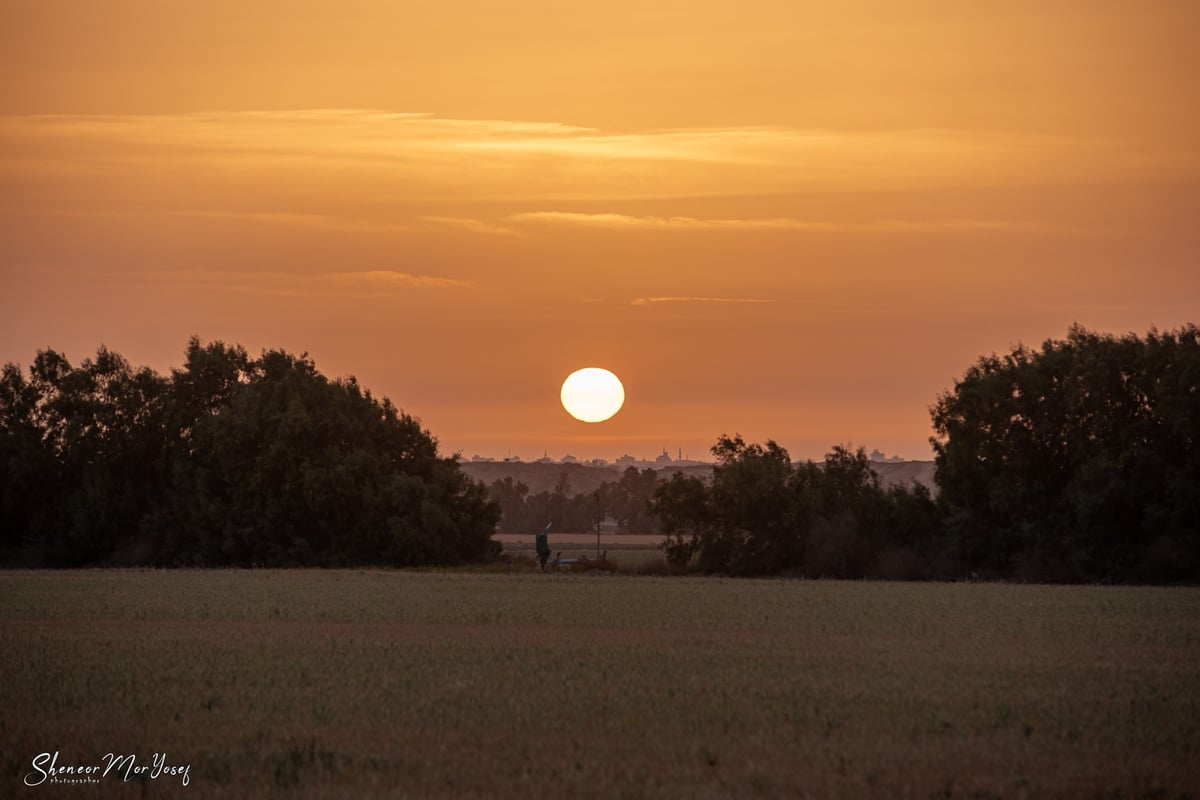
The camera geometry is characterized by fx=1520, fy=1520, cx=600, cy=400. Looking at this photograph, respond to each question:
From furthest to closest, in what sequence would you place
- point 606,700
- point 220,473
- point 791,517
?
point 220,473 → point 791,517 → point 606,700

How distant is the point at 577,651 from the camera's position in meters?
29.9

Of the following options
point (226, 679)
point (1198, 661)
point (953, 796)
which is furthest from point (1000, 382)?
point (953, 796)

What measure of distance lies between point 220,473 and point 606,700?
5966 cm

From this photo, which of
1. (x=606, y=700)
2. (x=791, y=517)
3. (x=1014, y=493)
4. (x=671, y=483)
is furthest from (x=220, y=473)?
(x=606, y=700)

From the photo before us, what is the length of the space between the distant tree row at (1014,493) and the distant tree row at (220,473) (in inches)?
551

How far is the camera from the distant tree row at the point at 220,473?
76.4 metres

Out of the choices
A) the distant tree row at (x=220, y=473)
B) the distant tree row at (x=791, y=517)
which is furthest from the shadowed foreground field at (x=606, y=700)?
the distant tree row at (x=220, y=473)

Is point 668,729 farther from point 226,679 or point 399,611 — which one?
point 399,611

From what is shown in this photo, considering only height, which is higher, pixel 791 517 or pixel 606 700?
pixel 791 517

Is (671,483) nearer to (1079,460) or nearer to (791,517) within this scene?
(791,517)

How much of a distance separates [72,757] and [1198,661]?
2033 centimetres

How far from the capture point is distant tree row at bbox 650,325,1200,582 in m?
62.0

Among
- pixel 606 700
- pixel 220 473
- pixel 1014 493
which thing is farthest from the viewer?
pixel 220 473

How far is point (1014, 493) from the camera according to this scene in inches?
2552
